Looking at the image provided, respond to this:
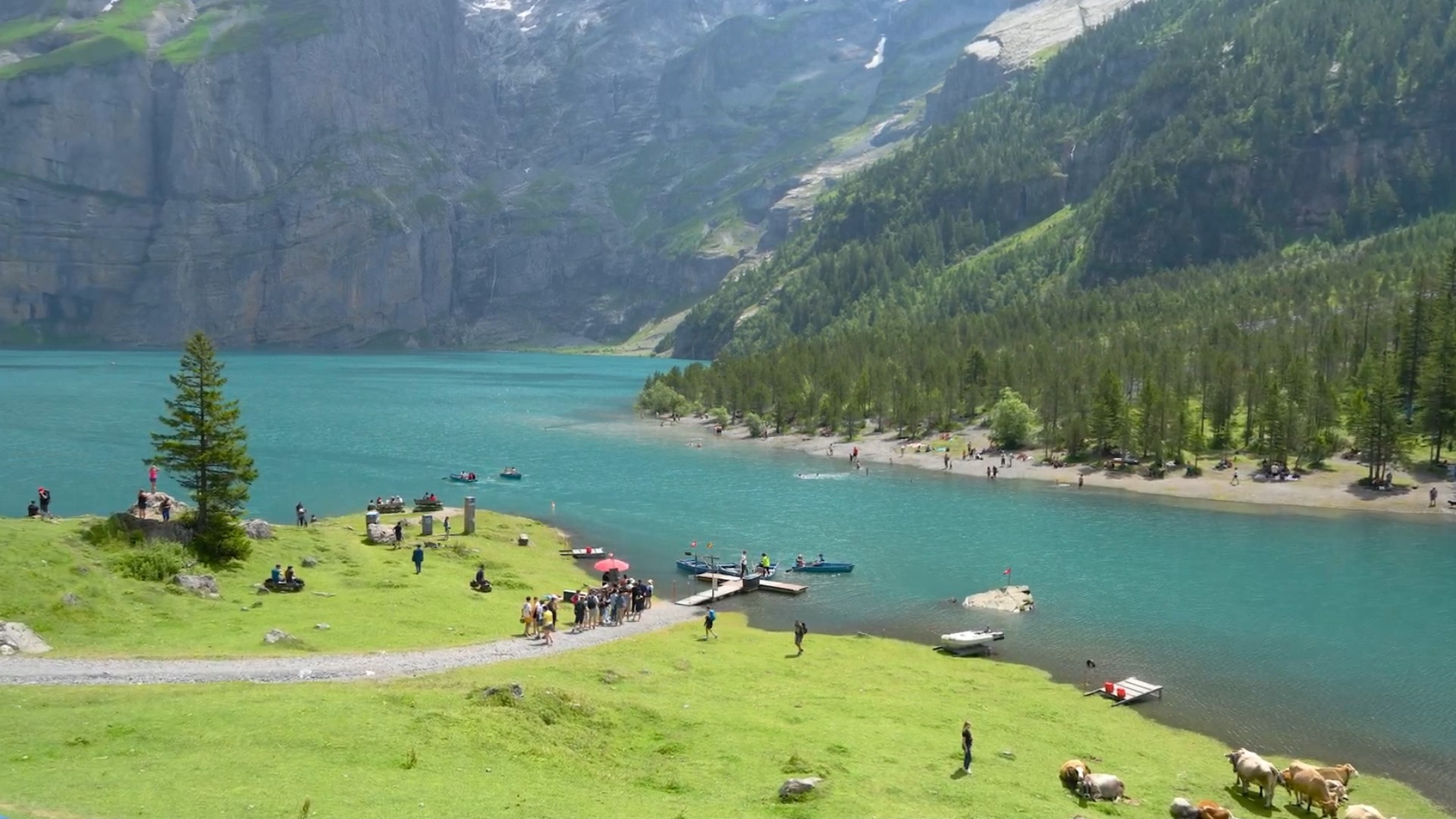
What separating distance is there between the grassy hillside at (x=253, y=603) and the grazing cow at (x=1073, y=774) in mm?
29573

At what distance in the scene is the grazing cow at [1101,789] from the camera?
36.3m

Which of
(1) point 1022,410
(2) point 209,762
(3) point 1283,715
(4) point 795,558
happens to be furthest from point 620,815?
(1) point 1022,410

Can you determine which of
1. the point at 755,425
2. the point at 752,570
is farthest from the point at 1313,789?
the point at 755,425

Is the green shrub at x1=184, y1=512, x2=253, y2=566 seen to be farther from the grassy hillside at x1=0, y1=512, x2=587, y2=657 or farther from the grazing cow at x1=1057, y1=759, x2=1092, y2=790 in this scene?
the grazing cow at x1=1057, y1=759, x2=1092, y2=790

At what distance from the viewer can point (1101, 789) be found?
36.3 m

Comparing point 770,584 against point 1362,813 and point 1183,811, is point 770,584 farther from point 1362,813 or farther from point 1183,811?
point 1362,813

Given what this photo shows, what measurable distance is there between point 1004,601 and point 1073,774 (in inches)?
1453

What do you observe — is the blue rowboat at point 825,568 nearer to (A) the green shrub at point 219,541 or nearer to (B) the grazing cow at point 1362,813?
(A) the green shrub at point 219,541

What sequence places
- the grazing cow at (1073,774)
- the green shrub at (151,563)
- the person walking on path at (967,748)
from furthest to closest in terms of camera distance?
the green shrub at (151,563)
the person walking on path at (967,748)
the grazing cow at (1073,774)

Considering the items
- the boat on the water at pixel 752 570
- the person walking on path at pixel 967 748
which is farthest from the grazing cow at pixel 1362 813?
the boat on the water at pixel 752 570

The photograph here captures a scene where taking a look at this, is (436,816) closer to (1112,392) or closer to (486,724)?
(486,724)

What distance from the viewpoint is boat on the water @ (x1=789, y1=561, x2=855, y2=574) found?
275ft

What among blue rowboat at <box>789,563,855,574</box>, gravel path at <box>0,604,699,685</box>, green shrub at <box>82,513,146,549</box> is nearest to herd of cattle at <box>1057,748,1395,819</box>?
gravel path at <box>0,604,699,685</box>

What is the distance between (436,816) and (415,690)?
1233 cm
